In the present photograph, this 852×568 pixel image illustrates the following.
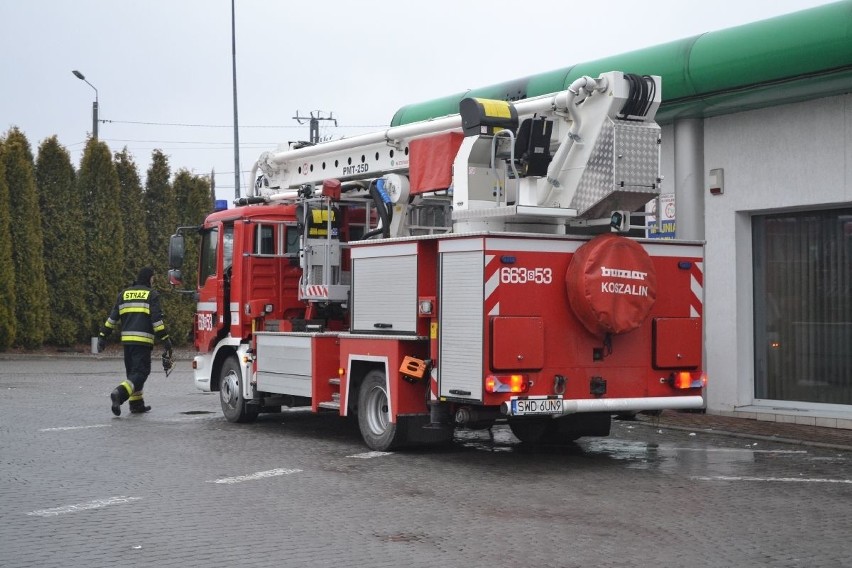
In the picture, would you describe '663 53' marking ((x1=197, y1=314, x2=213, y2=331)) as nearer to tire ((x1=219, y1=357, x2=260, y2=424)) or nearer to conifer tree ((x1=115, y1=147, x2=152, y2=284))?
tire ((x1=219, y1=357, x2=260, y2=424))

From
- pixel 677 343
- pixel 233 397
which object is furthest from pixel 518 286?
pixel 233 397

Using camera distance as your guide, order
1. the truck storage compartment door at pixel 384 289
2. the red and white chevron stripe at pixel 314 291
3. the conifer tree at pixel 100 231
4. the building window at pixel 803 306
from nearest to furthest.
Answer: the truck storage compartment door at pixel 384 289, the red and white chevron stripe at pixel 314 291, the building window at pixel 803 306, the conifer tree at pixel 100 231

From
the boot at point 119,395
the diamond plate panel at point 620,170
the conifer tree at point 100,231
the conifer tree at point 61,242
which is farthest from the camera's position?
the conifer tree at point 100,231

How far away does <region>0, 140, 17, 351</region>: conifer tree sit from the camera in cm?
3098

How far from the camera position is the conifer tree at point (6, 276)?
1220 inches

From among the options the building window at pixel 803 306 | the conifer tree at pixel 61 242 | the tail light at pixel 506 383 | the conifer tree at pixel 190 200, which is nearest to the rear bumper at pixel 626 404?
the tail light at pixel 506 383

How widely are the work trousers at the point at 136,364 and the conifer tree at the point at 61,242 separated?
16827mm

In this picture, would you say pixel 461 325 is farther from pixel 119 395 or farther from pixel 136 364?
pixel 136 364

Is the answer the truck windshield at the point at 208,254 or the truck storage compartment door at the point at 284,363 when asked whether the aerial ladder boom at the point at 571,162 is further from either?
the truck windshield at the point at 208,254

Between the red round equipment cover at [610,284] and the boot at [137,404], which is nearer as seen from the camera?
the red round equipment cover at [610,284]

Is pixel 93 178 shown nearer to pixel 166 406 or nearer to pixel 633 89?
pixel 166 406

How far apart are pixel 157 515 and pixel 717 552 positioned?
407 cm

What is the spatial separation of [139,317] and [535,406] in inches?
305

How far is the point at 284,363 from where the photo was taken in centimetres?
1429
